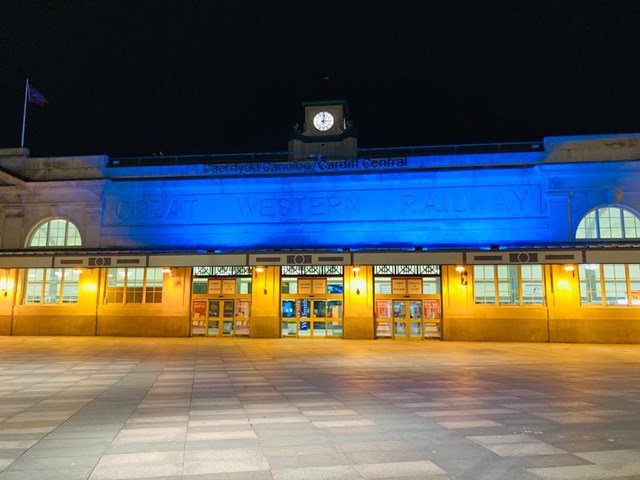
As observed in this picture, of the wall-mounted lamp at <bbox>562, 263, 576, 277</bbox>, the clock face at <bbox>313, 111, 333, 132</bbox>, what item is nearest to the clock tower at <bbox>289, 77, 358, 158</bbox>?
the clock face at <bbox>313, 111, 333, 132</bbox>

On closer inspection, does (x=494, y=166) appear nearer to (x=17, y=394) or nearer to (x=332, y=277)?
(x=332, y=277)

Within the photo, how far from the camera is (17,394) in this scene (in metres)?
9.87

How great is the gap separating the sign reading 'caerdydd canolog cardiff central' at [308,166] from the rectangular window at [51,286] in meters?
9.29

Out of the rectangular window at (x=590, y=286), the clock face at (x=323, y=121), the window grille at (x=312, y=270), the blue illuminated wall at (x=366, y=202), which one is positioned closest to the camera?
the rectangular window at (x=590, y=286)

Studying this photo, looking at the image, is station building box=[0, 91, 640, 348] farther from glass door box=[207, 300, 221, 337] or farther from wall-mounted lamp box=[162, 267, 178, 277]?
wall-mounted lamp box=[162, 267, 178, 277]

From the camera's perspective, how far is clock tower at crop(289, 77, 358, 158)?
2750 cm

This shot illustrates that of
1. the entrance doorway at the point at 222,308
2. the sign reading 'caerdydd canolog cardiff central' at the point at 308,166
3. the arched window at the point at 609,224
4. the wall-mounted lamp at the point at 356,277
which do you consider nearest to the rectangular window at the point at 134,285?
the entrance doorway at the point at 222,308

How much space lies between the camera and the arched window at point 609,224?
2250cm

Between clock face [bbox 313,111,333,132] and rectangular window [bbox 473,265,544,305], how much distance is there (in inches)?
474

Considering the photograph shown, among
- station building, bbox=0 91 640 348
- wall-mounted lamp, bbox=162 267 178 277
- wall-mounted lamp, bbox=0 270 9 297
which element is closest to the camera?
station building, bbox=0 91 640 348

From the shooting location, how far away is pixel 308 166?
82.7 feet

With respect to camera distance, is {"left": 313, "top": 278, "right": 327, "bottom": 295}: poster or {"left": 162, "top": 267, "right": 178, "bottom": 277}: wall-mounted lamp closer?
{"left": 313, "top": 278, "right": 327, "bottom": 295}: poster

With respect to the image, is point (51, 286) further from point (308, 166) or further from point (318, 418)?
point (318, 418)

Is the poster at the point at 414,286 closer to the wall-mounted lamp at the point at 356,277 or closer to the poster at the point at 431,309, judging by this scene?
the poster at the point at 431,309
